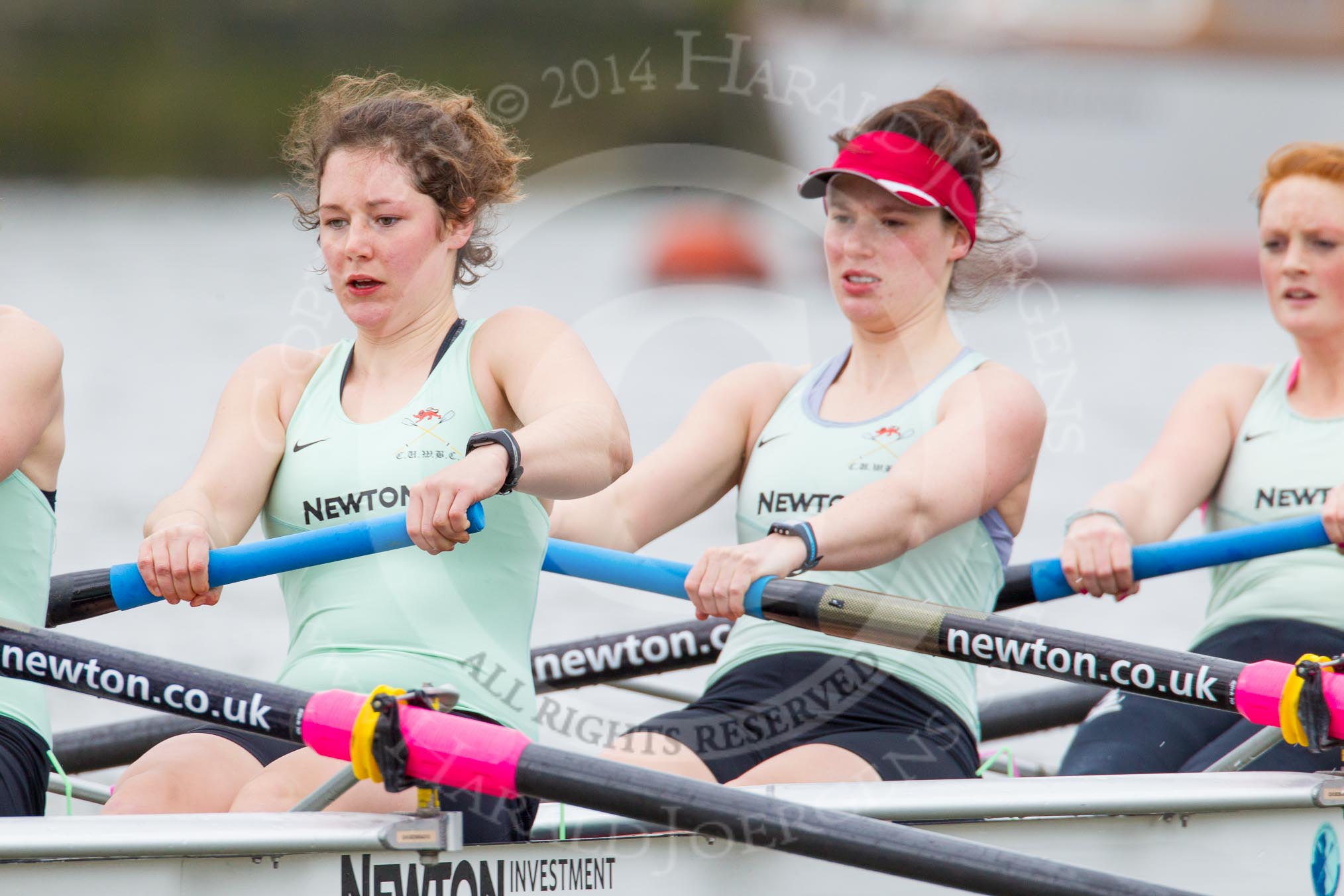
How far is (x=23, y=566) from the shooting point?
2.62 m

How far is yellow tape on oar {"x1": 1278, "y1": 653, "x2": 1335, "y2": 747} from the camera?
8.17 ft

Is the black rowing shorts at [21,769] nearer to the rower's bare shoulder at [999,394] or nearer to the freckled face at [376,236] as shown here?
the freckled face at [376,236]

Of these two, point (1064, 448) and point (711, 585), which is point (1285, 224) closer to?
point (711, 585)

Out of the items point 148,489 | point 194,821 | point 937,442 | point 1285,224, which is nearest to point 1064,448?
Result: point 148,489

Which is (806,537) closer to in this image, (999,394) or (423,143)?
(999,394)

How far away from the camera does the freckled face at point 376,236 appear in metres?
2.54

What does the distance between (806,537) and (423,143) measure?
91 centimetres

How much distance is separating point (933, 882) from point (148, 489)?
29.9ft

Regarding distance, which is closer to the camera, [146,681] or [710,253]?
[146,681]

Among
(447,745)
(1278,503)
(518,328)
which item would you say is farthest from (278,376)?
(1278,503)

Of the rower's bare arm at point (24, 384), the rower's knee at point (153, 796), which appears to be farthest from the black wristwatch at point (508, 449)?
the rower's bare arm at point (24, 384)

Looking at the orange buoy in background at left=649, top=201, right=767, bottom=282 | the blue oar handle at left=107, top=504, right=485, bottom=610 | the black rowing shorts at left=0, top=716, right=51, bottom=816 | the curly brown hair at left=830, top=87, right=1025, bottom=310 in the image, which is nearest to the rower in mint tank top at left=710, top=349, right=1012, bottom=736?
the curly brown hair at left=830, top=87, right=1025, bottom=310

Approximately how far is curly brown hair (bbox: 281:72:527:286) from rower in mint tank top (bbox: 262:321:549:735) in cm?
23

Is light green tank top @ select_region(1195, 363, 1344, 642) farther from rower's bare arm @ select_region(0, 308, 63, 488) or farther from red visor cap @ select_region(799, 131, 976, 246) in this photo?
rower's bare arm @ select_region(0, 308, 63, 488)
